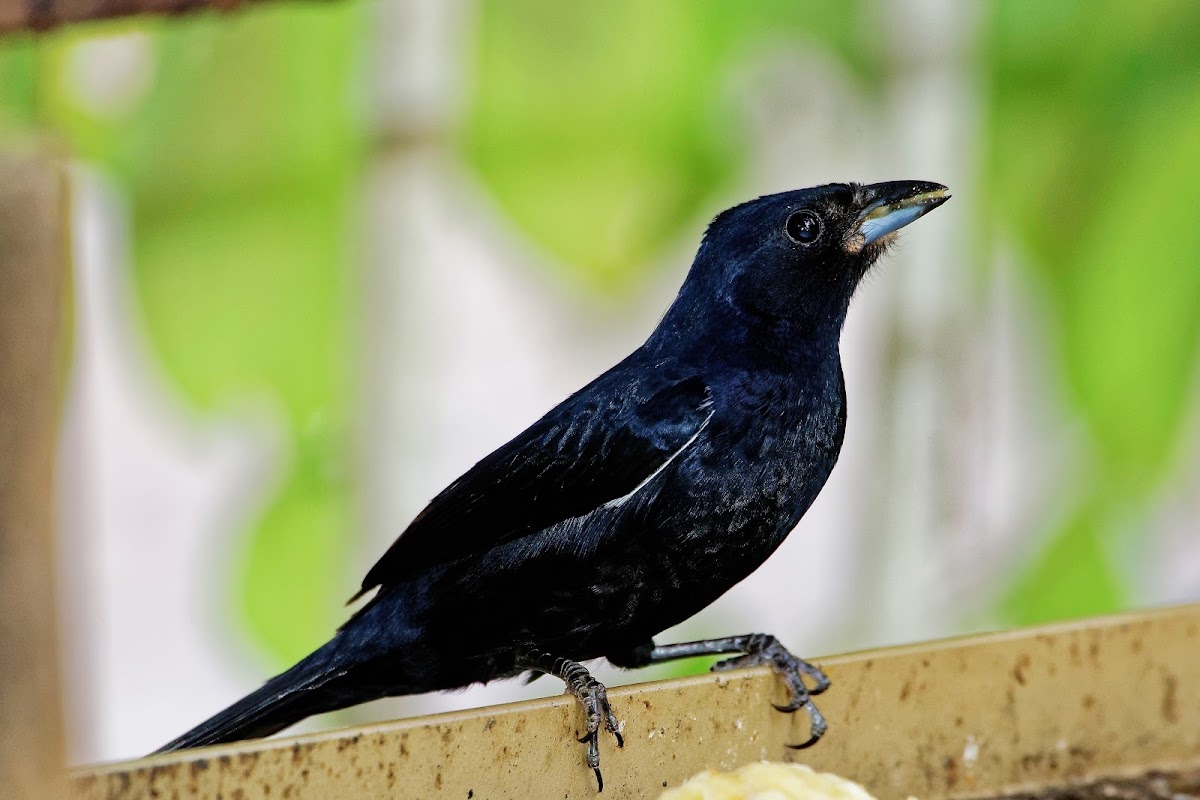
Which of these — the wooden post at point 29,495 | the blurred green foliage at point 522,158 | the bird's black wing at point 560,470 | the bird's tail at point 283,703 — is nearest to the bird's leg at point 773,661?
the bird's black wing at point 560,470

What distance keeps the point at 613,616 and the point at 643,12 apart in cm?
298

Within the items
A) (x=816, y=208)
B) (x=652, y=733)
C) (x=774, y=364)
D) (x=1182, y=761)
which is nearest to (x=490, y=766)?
(x=652, y=733)

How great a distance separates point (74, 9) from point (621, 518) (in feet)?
3.57

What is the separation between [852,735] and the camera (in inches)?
92.4

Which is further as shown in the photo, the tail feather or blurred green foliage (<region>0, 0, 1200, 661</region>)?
blurred green foliage (<region>0, 0, 1200, 661</region>)

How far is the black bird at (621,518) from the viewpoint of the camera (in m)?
2.28

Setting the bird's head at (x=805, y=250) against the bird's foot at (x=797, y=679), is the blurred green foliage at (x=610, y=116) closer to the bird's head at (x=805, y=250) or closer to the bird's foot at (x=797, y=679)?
the bird's head at (x=805, y=250)

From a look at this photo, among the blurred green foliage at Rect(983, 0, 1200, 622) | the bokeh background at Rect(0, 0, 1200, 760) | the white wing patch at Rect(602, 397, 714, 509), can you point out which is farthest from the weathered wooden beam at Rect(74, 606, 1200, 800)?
the blurred green foliage at Rect(983, 0, 1200, 622)

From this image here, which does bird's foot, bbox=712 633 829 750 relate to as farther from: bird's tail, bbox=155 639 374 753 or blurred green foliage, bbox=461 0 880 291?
blurred green foliage, bbox=461 0 880 291

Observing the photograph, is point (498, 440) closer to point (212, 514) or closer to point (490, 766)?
point (212, 514)

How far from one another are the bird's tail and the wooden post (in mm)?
1309

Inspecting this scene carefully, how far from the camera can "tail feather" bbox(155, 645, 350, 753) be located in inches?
91.3

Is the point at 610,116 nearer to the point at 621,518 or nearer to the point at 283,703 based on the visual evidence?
the point at 621,518

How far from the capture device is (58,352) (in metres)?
1.03
